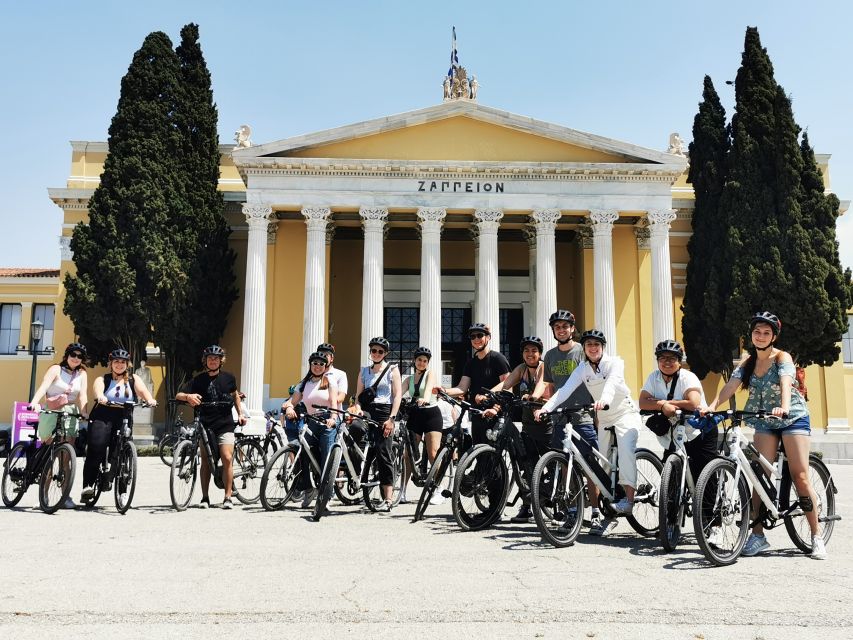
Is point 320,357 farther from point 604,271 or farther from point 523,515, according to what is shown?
point 604,271

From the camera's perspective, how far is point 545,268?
890 inches

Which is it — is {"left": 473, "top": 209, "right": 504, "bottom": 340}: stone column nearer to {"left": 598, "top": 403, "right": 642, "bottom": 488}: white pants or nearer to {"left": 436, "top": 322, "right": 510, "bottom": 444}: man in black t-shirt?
{"left": 436, "top": 322, "right": 510, "bottom": 444}: man in black t-shirt

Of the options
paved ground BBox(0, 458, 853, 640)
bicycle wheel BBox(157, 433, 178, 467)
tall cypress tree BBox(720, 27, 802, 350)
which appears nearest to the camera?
paved ground BBox(0, 458, 853, 640)

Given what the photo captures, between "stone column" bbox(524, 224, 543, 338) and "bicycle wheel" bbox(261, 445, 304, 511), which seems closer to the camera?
"bicycle wheel" bbox(261, 445, 304, 511)

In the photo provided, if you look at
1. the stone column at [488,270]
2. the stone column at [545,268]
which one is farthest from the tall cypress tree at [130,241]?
the stone column at [545,268]

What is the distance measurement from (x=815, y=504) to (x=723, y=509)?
1012mm

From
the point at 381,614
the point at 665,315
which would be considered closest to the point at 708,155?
the point at 665,315

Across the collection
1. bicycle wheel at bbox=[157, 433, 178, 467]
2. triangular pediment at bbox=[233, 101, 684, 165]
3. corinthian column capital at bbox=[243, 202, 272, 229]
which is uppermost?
triangular pediment at bbox=[233, 101, 684, 165]

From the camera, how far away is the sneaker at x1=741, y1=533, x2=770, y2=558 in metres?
5.82

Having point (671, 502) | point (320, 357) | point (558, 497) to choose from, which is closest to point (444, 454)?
point (558, 497)

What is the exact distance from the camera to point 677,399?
6.46 m

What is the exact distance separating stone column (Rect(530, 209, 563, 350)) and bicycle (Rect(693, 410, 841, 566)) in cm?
1569

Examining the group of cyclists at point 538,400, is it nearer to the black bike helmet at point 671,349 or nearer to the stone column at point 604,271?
the black bike helmet at point 671,349

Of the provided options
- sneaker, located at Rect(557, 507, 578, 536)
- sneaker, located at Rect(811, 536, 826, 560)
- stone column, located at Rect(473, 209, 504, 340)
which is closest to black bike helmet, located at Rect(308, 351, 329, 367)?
sneaker, located at Rect(557, 507, 578, 536)
